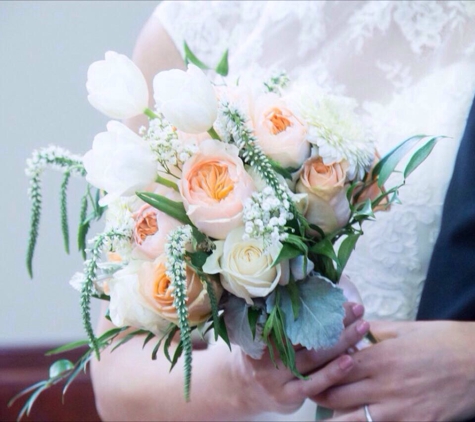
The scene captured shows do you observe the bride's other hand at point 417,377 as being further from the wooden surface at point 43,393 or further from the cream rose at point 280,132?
the wooden surface at point 43,393

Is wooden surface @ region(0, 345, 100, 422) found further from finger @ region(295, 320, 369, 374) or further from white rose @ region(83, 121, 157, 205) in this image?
white rose @ region(83, 121, 157, 205)

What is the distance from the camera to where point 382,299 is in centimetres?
90

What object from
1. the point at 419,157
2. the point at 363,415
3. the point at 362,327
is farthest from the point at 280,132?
the point at 363,415

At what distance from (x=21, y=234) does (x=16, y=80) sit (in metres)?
0.39

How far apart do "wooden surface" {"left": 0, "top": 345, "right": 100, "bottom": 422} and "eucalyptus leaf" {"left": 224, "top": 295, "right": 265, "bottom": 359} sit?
3.60 feet

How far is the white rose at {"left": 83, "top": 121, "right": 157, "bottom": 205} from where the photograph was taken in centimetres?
55

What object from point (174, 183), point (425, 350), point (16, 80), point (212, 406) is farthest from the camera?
point (16, 80)

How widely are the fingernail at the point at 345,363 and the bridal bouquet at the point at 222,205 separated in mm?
110

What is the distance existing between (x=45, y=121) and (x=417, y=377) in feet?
3.86

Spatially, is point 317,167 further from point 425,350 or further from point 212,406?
point 212,406

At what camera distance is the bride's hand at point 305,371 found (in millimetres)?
713

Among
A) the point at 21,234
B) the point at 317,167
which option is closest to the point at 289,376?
the point at 317,167

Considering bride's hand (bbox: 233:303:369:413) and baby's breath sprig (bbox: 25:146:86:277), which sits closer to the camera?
baby's breath sprig (bbox: 25:146:86:277)

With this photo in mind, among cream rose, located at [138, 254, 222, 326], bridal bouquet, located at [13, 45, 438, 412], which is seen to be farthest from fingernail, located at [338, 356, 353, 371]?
cream rose, located at [138, 254, 222, 326]
